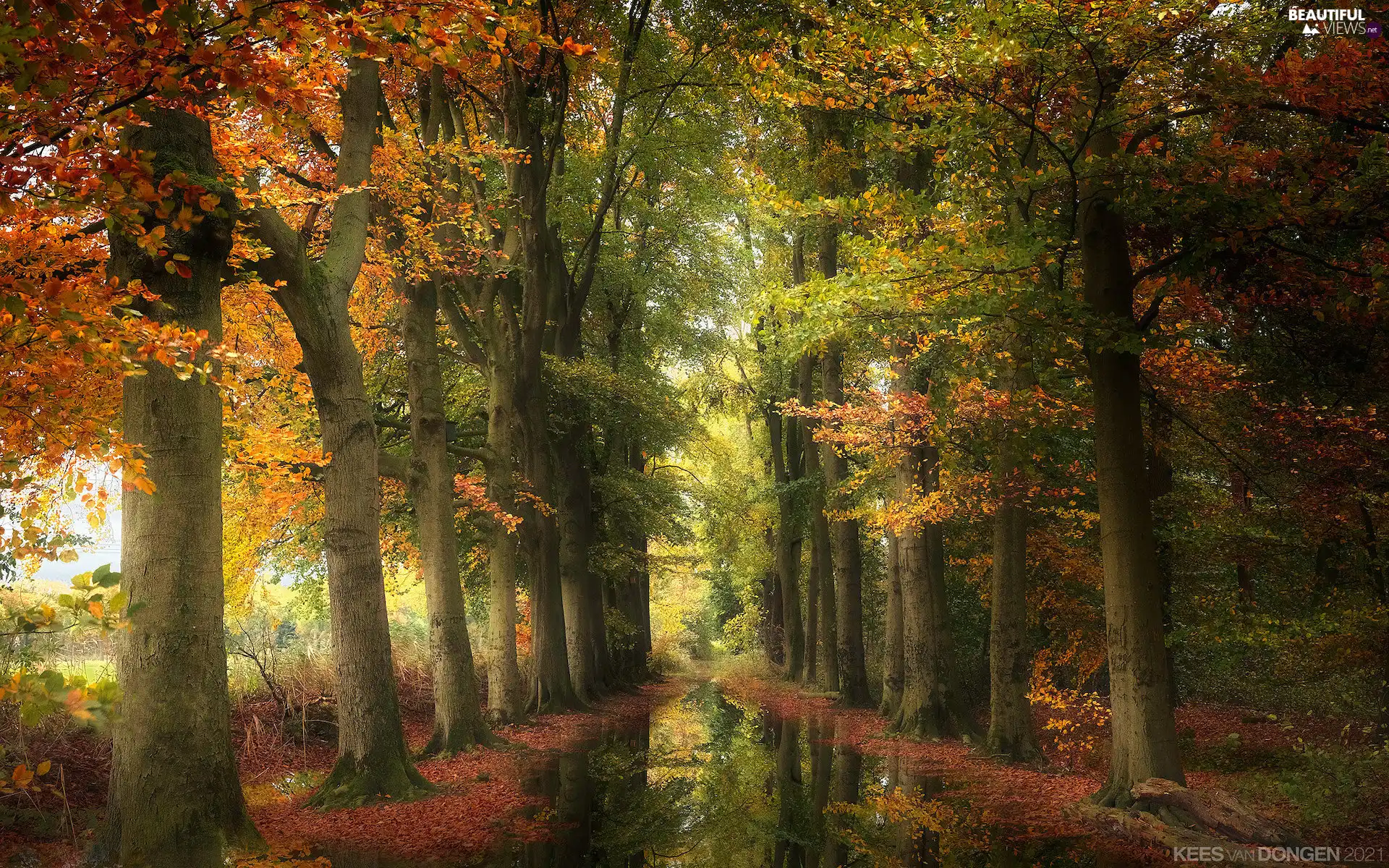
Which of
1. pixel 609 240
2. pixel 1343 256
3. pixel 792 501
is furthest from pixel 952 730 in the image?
pixel 609 240

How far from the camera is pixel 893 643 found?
18.7m

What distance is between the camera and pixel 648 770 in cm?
1222

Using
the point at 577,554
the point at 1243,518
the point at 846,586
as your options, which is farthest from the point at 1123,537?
the point at 577,554

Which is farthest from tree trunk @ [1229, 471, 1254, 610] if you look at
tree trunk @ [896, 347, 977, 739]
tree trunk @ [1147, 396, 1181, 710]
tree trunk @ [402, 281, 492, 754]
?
tree trunk @ [402, 281, 492, 754]

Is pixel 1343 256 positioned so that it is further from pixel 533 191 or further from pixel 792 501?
pixel 792 501

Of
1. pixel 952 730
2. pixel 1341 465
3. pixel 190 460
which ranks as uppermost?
pixel 190 460

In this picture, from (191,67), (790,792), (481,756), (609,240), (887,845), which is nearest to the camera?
(191,67)

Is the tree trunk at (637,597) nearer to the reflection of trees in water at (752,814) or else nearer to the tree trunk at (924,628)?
the tree trunk at (924,628)

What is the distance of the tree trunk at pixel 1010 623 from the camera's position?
501 inches

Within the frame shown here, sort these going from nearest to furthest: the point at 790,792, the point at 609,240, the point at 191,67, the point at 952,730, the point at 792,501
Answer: the point at 191,67 → the point at 790,792 → the point at 952,730 → the point at 609,240 → the point at 792,501

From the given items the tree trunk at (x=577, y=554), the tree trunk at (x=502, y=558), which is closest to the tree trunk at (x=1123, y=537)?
the tree trunk at (x=502, y=558)

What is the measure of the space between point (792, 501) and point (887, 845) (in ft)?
61.8

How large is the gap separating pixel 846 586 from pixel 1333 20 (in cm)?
1555

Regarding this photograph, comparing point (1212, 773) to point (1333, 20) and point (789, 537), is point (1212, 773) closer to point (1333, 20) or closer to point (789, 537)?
point (1333, 20)
